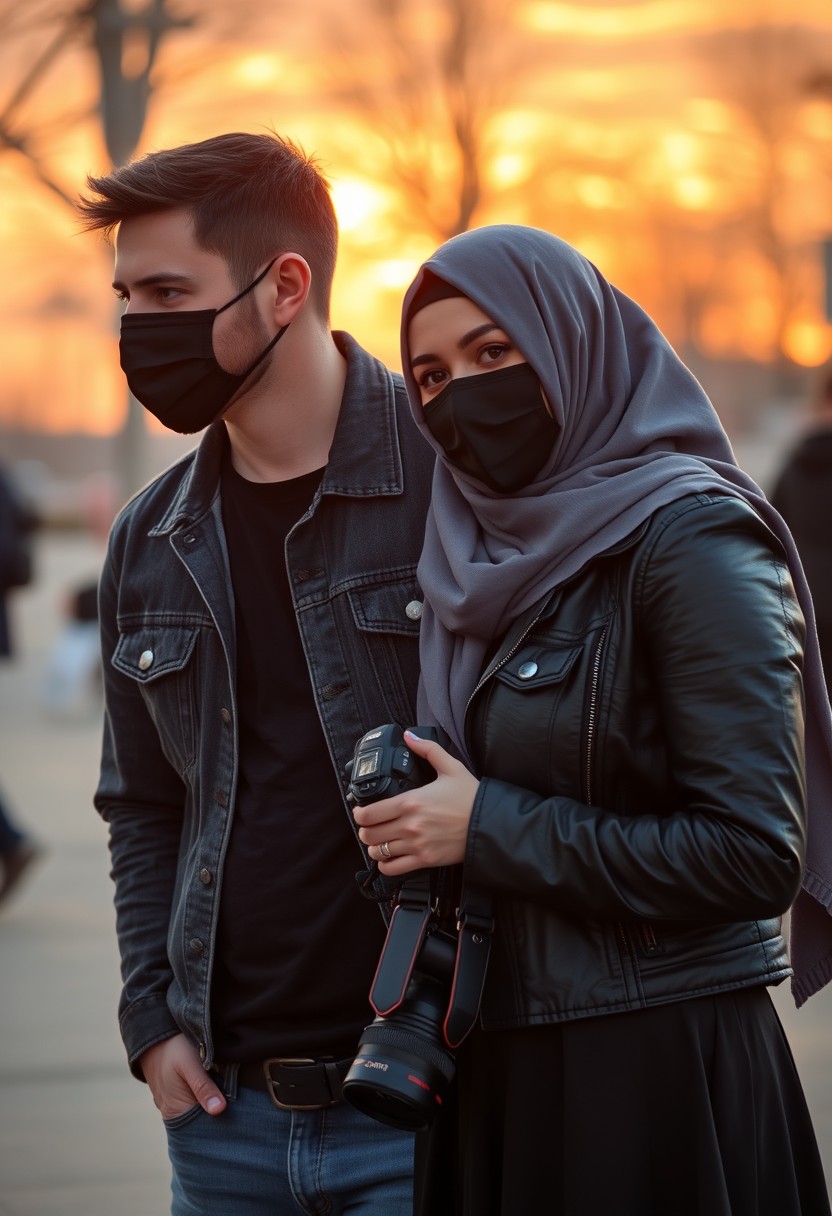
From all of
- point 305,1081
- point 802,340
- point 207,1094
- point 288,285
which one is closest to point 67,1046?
point 207,1094

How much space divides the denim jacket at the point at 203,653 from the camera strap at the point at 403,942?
0.38 meters

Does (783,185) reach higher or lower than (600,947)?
higher

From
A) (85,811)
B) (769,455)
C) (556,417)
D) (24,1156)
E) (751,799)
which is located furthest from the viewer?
(769,455)

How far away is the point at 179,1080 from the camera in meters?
2.64

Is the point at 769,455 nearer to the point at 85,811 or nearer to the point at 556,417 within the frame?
the point at 85,811

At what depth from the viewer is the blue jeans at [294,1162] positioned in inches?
98.7

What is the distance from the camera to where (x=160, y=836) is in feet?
9.30

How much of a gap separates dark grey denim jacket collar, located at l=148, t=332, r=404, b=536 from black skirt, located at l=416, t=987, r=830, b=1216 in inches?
36.8

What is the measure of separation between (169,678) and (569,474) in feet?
2.73

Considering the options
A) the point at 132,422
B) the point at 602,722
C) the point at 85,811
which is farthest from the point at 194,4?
the point at 602,722

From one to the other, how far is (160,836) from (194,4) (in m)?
7.55

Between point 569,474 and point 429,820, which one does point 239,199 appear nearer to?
point 569,474

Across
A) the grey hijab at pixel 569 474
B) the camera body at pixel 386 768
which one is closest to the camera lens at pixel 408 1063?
the camera body at pixel 386 768

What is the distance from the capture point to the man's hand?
2582 millimetres
